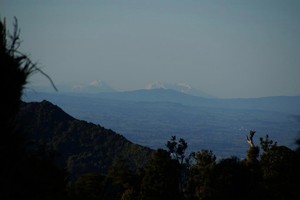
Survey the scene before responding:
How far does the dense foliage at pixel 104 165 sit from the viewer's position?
8625 mm

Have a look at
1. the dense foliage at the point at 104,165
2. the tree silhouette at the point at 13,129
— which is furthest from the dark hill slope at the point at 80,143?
the tree silhouette at the point at 13,129

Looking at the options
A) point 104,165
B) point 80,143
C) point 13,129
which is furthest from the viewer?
point 80,143

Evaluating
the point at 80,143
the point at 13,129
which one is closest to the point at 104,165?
the point at 80,143

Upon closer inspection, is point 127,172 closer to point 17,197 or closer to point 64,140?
point 17,197

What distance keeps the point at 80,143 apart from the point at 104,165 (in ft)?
53.1

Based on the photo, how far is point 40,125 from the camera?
106062mm

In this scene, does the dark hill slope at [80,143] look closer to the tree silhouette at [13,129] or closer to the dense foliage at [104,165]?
the dense foliage at [104,165]

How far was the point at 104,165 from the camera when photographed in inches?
3627

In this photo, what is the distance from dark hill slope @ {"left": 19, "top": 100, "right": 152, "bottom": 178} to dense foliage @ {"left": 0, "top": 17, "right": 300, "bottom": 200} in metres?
0.24

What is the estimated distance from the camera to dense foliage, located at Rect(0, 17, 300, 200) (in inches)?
340

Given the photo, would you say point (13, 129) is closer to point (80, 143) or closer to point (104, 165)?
point (104, 165)

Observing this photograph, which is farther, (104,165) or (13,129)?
(104,165)

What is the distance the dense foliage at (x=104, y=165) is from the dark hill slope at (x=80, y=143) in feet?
0.80

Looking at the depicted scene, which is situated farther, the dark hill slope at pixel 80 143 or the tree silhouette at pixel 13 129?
the dark hill slope at pixel 80 143
